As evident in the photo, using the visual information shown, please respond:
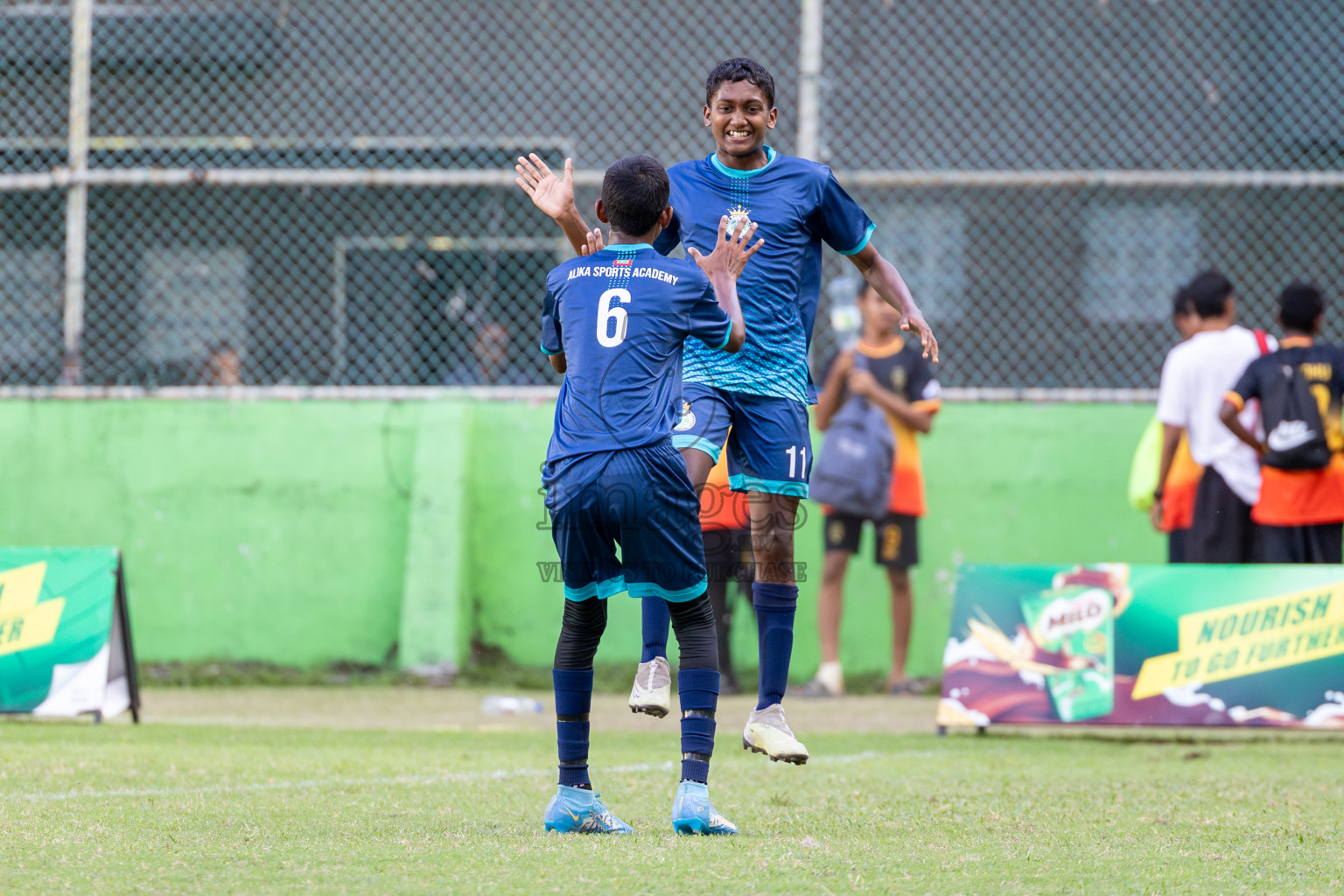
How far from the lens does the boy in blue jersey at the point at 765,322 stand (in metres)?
4.88

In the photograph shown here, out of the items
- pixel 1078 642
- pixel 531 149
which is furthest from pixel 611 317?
pixel 531 149

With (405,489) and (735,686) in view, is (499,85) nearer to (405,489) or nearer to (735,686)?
(405,489)

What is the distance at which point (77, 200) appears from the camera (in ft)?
31.9

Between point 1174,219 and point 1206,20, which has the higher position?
point 1206,20

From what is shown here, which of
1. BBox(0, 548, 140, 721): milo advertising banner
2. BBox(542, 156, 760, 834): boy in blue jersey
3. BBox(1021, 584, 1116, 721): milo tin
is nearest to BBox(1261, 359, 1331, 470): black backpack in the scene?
BBox(1021, 584, 1116, 721): milo tin

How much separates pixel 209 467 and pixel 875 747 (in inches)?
193

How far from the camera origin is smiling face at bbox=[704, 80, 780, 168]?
4945 mm

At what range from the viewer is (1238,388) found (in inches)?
297

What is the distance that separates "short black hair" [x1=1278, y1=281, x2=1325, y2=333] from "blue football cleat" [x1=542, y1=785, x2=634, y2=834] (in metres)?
4.96

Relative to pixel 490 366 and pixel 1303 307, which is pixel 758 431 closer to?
pixel 1303 307

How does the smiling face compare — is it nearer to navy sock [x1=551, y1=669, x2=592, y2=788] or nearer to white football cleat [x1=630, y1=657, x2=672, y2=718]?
white football cleat [x1=630, y1=657, x2=672, y2=718]

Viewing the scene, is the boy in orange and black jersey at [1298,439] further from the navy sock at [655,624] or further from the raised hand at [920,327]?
the navy sock at [655,624]

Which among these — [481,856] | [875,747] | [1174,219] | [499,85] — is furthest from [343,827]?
[1174,219]

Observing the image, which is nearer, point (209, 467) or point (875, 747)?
point (875, 747)
